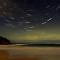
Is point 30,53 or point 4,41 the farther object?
point 4,41

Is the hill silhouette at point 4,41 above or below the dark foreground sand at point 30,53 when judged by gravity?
above

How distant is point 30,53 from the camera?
946 mm

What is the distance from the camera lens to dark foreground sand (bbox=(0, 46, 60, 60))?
3.05 feet

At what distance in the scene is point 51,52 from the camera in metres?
0.94

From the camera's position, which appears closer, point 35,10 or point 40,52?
point 40,52

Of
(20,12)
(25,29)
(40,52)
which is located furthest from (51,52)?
(20,12)

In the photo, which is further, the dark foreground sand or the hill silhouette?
the hill silhouette

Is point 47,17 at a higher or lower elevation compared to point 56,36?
higher

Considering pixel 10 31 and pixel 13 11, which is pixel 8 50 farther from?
pixel 13 11

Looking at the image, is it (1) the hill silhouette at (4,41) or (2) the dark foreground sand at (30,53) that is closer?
(2) the dark foreground sand at (30,53)

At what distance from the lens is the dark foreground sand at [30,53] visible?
0.93 meters

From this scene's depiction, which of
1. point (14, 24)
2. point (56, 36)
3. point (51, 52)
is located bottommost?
point (51, 52)

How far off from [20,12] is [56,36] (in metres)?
0.32

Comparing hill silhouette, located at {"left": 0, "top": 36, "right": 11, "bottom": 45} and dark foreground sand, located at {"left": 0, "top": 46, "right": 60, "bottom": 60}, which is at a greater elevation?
hill silhouette, located at {"left": 0, "top": 36, "right": 11, "bottom": 45}
